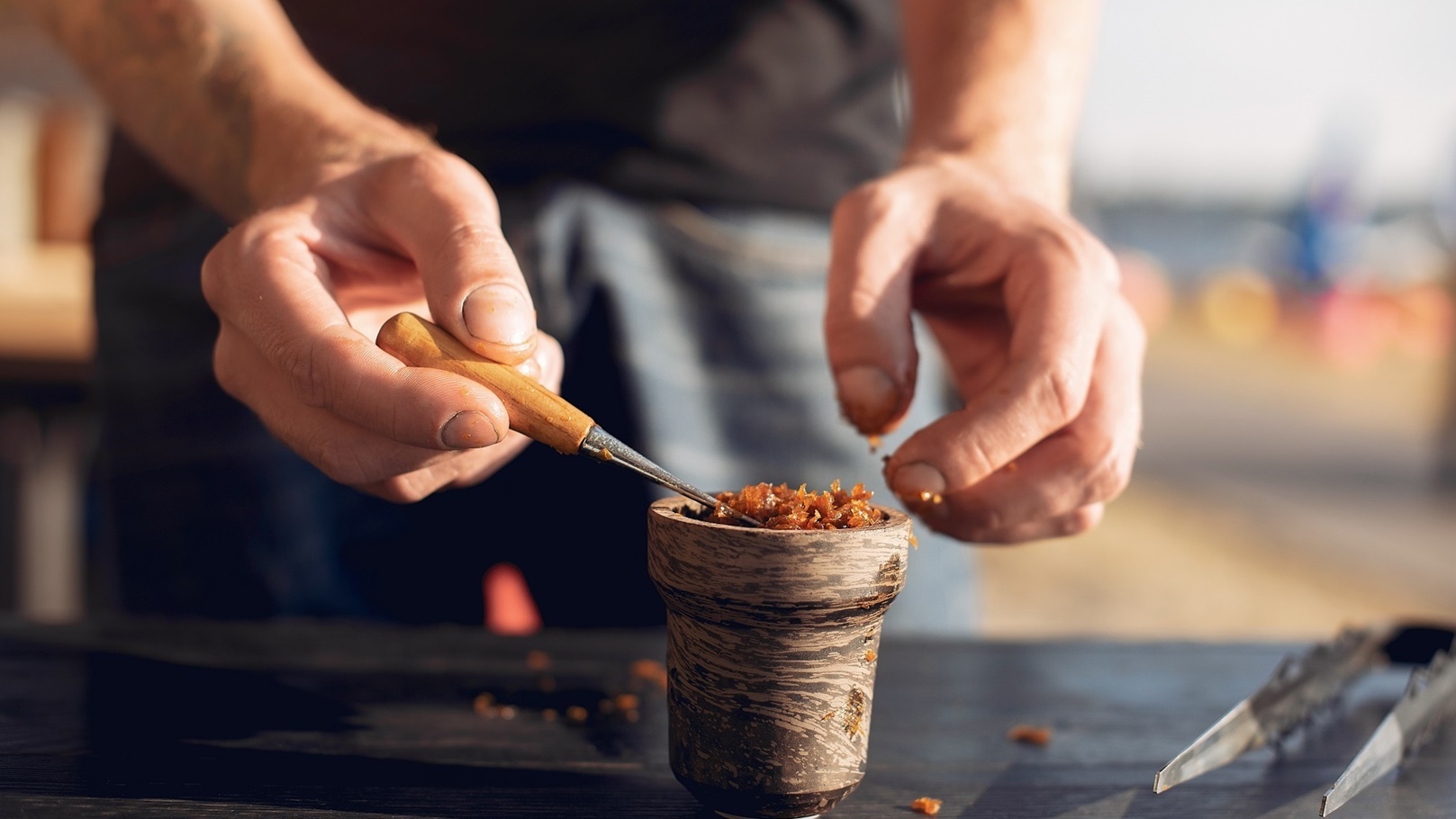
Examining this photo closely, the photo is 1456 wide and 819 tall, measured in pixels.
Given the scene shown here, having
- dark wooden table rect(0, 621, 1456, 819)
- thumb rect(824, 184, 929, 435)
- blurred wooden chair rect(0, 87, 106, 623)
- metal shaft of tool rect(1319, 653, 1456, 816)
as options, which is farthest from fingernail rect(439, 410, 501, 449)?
blurred wooden chair rect(0, 87, 106, 623)

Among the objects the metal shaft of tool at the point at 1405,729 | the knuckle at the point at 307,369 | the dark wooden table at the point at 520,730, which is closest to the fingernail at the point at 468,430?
the knuckle at the point at 307,369

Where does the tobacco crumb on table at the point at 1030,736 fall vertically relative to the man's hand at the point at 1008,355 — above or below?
below

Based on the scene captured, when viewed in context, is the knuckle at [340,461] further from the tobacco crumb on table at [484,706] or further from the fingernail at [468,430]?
the tobacco crumb on table at [484,706]

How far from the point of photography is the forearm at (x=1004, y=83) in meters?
1.28

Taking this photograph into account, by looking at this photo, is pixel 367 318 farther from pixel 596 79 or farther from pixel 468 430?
pixel 596 79

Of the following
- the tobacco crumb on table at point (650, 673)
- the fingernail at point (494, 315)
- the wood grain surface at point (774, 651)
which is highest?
the fingernail at point (494, 315)

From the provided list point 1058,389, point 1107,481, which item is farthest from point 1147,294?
point 1058,389

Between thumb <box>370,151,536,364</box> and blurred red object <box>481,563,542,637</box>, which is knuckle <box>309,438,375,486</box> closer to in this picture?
thumb <box>370,151,536,364</box>

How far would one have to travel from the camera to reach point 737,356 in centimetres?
161

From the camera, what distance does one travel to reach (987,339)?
48.8 inches

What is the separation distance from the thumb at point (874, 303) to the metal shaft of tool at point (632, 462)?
0.91 feet

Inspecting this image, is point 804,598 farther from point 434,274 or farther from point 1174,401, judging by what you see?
point 1174,401

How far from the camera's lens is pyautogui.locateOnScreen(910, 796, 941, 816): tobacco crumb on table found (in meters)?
0.88

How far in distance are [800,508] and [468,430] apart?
0.84 ft
